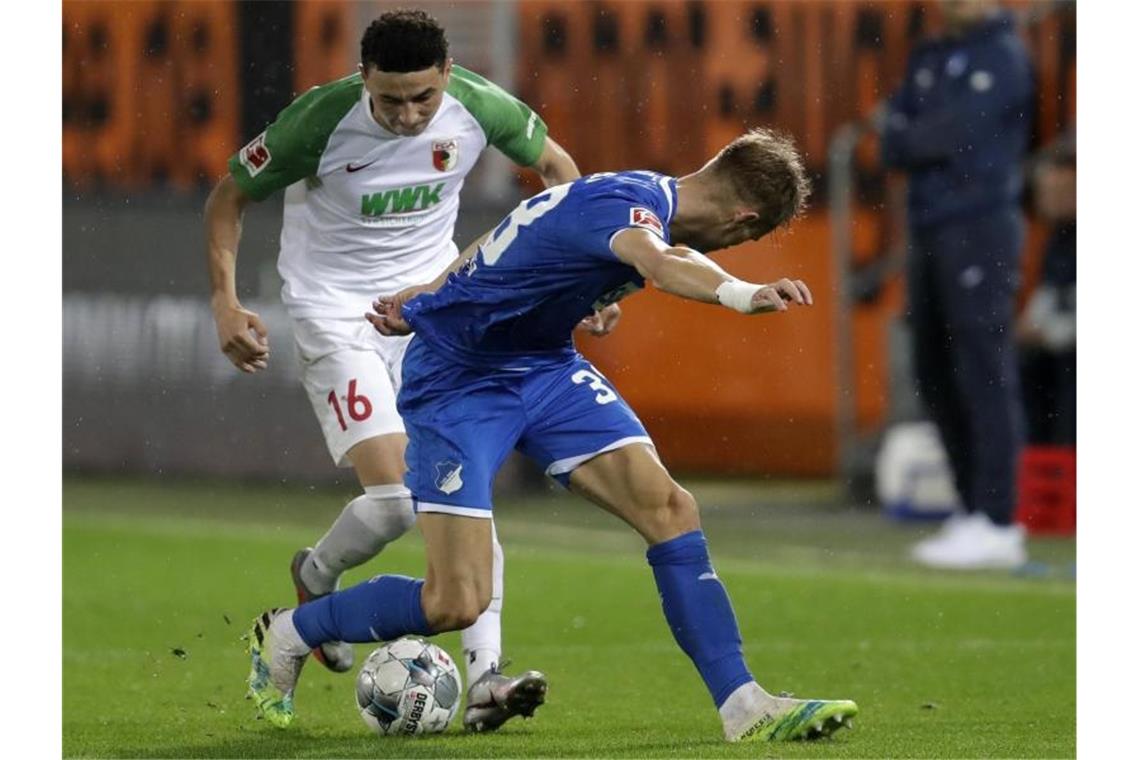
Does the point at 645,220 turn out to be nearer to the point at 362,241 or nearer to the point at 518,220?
the point at 518,220

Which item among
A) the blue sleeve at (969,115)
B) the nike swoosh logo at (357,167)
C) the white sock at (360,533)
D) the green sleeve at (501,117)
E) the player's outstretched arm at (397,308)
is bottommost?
the white sock at (360,533)

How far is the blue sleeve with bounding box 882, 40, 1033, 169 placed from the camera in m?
10.6

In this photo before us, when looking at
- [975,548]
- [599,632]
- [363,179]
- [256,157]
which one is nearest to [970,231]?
[975,548]

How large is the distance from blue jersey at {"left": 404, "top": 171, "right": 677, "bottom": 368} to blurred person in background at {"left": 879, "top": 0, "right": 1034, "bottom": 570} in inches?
200

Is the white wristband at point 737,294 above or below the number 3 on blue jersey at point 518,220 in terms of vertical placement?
below

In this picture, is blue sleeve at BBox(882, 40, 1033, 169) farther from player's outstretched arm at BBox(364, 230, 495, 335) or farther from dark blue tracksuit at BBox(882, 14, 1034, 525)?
player's outstretched arm at BBox(364, 230, 495, 335)

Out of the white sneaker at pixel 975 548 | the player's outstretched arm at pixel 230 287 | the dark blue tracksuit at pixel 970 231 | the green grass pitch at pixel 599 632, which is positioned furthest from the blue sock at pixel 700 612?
the dark blue tracksuit at pixel 970 231

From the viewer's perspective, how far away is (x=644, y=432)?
5.87 metres

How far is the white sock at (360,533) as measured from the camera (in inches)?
250

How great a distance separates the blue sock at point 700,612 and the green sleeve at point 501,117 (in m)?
1.46

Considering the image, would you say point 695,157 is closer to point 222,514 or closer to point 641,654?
point 222,514

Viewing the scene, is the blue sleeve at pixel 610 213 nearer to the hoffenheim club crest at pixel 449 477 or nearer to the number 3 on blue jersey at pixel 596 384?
the number 3 on blue jersey at pixel 596 384

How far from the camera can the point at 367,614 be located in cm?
587

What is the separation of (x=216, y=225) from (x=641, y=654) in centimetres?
243
